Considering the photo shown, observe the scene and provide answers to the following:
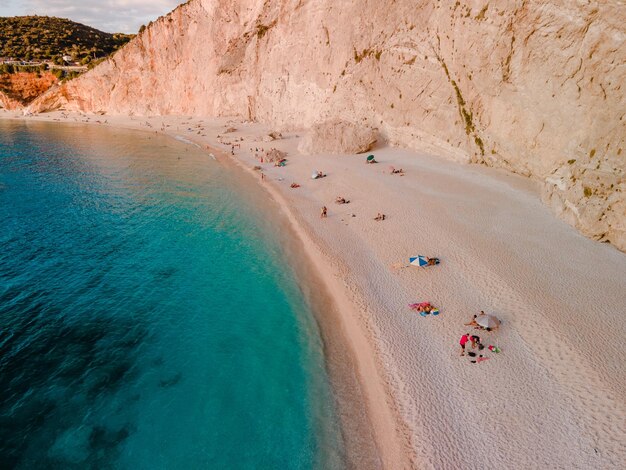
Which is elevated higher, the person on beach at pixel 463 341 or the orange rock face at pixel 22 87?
the orange rock face at pixel 22 87

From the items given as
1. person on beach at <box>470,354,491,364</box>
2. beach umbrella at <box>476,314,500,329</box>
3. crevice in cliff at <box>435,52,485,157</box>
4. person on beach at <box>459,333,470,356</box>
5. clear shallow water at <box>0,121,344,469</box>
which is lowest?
clear shallow water at <box>0,121,344,469</box>

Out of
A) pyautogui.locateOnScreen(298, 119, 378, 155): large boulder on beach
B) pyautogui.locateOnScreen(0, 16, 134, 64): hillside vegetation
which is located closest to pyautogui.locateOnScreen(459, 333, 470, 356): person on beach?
pyautogui.locateOnScreen(298, 119, 378, 155): large boulder on beach

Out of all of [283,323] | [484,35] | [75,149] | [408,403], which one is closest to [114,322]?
[283,323]

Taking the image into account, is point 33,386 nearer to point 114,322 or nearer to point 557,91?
point 114,322

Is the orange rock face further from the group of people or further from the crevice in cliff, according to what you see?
the group of people

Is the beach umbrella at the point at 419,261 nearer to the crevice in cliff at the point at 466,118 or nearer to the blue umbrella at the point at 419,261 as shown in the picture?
the blue umbrella at the point at 419,261

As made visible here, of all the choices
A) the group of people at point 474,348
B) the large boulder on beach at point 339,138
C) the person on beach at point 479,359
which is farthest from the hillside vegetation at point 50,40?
the person on beach at point 479,359

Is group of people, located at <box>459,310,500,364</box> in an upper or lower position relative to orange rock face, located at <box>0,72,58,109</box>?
lower
